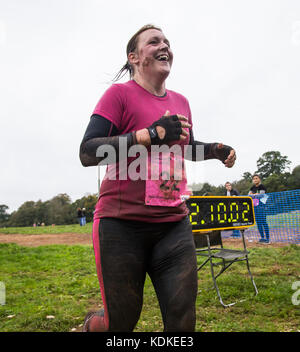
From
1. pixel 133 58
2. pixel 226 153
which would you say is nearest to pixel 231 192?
pixel 226 153

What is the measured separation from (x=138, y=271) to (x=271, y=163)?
8385 cm

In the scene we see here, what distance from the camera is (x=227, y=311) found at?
13.1 ft

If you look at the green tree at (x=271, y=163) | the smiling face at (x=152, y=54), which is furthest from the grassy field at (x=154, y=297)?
the green tree at (x=271, y=163)

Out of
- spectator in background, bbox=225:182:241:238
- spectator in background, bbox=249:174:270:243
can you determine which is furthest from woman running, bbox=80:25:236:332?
spectator in background, bbox=225:182:241:238

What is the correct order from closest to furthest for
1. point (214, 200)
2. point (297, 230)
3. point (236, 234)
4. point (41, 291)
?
point (214, 200), point (41, 291), point (297, 230), point (236, 234)

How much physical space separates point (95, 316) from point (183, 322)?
56cm

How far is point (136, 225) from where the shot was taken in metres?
1.61

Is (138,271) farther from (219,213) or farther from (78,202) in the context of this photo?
(78,202)

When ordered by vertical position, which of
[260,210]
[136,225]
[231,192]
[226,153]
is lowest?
[136,225]

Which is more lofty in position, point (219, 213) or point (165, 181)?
point (165, 181)

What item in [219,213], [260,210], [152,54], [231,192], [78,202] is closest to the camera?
[152,54]
